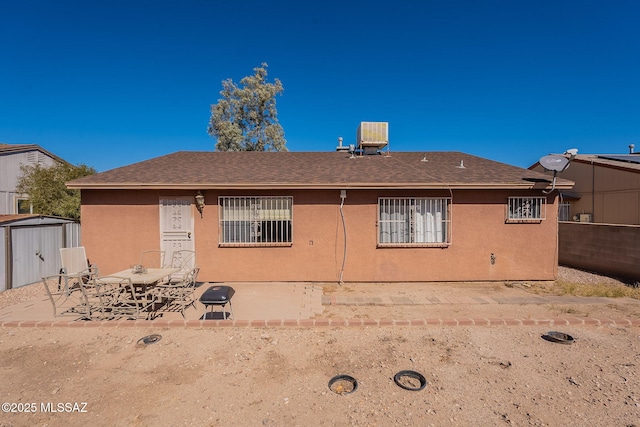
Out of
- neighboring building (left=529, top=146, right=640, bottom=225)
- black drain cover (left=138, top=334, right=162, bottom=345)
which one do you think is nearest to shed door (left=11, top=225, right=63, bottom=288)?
black drain cover (left=138, top=334, right=162, bottom=345)

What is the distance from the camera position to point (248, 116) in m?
23.0

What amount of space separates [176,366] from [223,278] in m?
4.06

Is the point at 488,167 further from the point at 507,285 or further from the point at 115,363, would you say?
the point at 115,363

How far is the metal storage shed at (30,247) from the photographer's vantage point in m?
7.35

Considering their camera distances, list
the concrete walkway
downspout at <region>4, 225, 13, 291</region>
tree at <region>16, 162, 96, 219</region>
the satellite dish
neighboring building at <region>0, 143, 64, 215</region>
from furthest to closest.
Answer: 1. neighboring building at <region>0, 143, 64, 215</region>
2. tree at <region>16, 162, 96, 219</region>
3. the satellite dish
4. downspout at <region>4, 225, 13, 291</region>
5. the concrete walkway

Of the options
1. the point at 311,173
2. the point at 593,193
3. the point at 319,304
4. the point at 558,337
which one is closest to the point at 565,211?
the point at 593,193

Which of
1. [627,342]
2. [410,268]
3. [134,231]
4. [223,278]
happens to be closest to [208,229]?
[223,278]

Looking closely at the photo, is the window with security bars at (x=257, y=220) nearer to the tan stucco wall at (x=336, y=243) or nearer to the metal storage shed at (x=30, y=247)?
the tan stucco wall at (x=336, y=243)

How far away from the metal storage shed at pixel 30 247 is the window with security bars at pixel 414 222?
9064 millimetres

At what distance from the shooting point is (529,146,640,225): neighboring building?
13.0 m

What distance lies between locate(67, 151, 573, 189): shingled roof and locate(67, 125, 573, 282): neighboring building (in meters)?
0.06

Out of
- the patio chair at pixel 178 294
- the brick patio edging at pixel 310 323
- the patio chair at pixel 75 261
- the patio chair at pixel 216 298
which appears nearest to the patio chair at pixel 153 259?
the patio chair at pixel 75 261

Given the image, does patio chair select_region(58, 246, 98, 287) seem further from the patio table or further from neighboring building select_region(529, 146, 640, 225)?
neighboring building select_region(529, 146, 640, 225)

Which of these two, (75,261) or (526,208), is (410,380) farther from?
(75,261)
